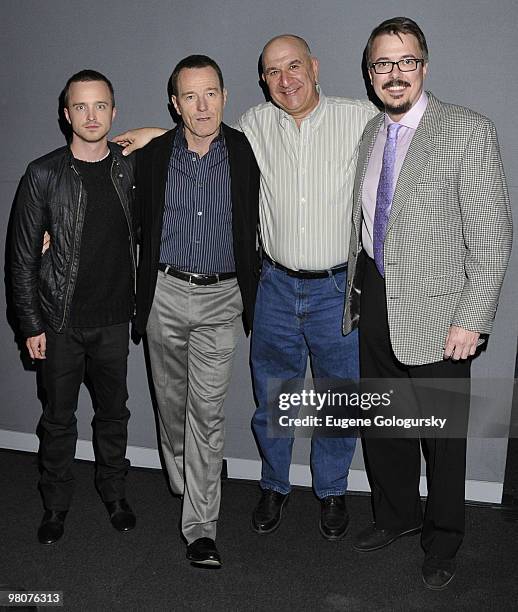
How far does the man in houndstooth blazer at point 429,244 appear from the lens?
2.56 meters

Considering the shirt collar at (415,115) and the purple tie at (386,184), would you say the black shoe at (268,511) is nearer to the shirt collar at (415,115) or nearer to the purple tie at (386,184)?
the purple tie at (386,184)

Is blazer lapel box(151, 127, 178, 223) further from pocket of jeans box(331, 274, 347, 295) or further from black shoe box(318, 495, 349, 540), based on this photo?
black shoe box(318, 495, 349, 540)

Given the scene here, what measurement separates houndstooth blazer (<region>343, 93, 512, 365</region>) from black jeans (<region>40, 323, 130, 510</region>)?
1130 millimetres

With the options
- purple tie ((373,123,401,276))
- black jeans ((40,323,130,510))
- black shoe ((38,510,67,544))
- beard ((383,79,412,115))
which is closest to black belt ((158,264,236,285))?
black jeans ((40,323,130,510))

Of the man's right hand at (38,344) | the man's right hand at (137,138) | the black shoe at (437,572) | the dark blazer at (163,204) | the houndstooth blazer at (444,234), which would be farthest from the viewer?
the man's right hand at (137,138)

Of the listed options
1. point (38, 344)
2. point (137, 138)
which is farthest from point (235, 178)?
point (38, 344)

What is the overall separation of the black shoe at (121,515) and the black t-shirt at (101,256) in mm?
795

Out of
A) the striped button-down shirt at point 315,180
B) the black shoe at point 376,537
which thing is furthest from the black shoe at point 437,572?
the striped button-down shirt at point 315,180

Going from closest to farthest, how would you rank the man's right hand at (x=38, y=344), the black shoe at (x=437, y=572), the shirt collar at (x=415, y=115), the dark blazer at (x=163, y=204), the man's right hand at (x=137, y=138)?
the shirt collar at (x=415, y=115) → the black shoe at (x=437, y=572) → the dark blazer at (x=163, y=204) → the man's right hand at (x=38, y=344) → the man's right hand at (x=137, y=138)

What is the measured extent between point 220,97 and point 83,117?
508 mm

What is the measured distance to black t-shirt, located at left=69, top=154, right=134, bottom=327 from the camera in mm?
2949

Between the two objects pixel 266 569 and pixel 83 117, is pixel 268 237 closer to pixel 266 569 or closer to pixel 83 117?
pixel 83 117

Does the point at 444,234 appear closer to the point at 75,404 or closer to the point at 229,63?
the point at 229,63

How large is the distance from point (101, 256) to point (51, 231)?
0.68 ft
